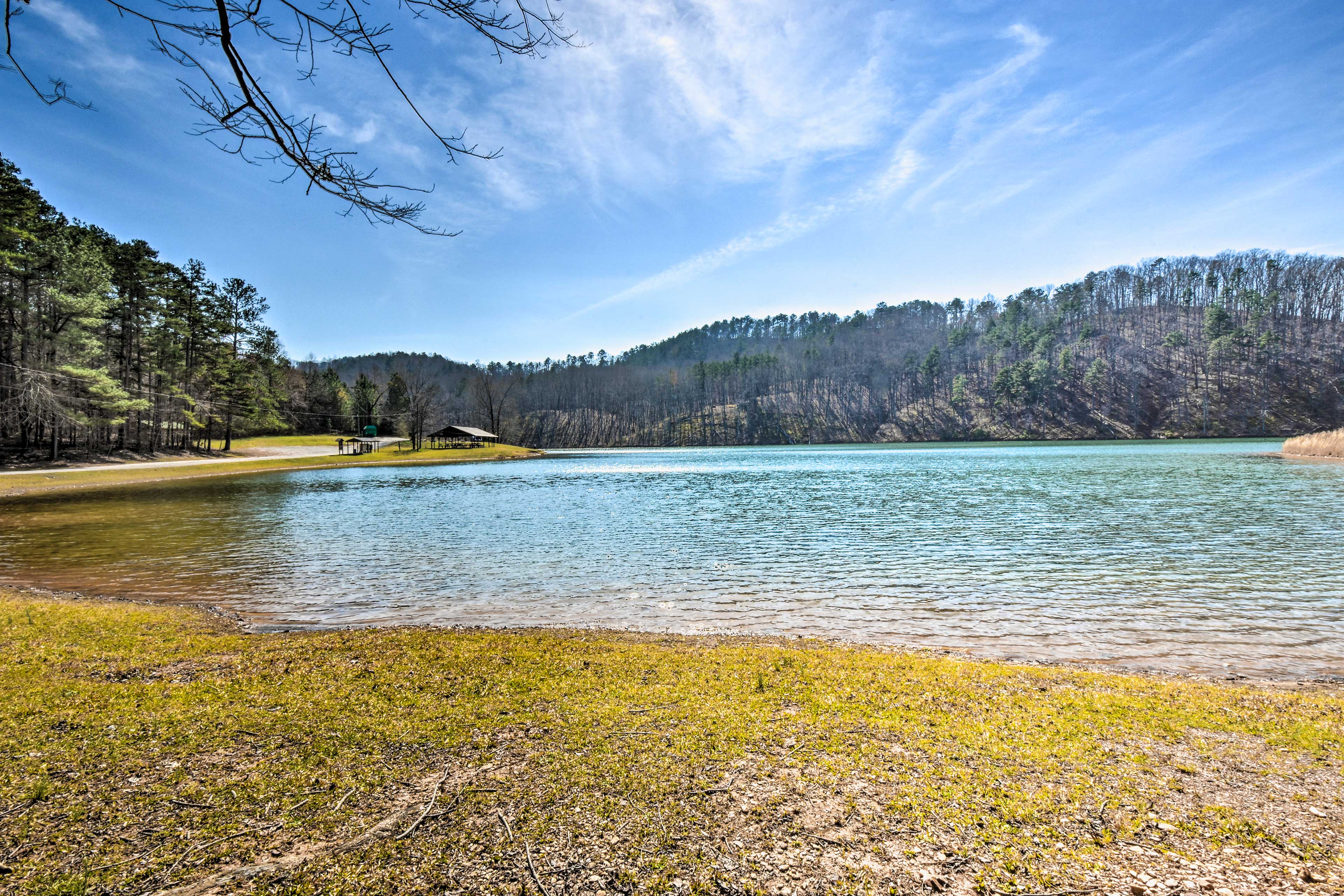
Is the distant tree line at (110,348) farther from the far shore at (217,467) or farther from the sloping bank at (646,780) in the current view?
the sloping bank at (646,780)

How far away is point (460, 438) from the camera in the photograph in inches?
3314

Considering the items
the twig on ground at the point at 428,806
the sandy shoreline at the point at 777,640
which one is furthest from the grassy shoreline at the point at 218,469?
the twig on ground at the point at 428,806

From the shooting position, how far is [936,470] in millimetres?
42906

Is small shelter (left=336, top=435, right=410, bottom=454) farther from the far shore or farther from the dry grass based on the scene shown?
the dry grass

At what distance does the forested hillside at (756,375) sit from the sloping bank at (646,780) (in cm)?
3092

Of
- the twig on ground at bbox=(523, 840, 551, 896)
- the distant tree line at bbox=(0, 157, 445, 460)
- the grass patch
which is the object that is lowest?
the twig on ground at bbox=(523, 840, 551, 896)

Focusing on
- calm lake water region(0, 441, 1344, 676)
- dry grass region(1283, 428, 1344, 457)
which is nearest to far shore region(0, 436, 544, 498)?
calm lake water region(0, 441, 1344, 676)

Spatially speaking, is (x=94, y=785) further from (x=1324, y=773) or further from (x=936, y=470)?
(x=936, y=470)

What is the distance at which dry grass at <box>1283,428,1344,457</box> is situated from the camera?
4412cm

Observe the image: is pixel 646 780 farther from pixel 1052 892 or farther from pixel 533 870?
pixel 1052 892

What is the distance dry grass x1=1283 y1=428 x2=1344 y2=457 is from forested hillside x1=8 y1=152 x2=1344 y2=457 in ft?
264

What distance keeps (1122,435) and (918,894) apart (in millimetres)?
157977

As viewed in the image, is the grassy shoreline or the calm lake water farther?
the grassy shoreline

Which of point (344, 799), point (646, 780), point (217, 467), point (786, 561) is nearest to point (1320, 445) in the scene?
point (786, 561)
